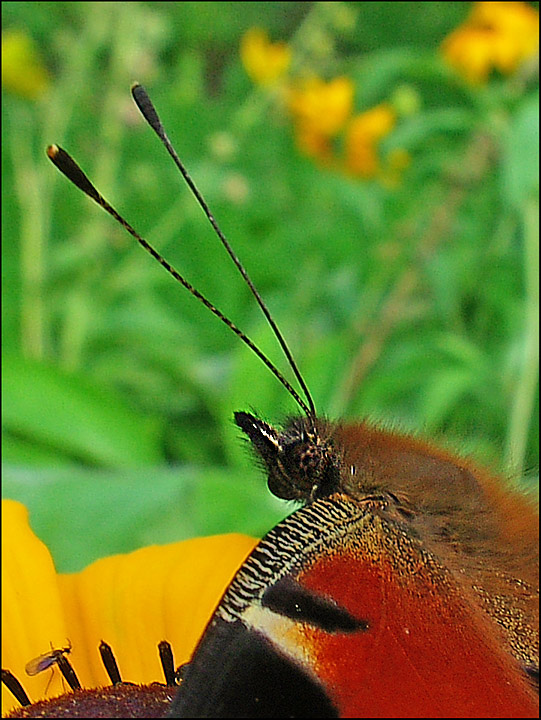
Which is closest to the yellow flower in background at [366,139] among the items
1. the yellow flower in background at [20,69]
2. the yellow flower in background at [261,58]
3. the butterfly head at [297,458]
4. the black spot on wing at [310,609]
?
the yellow flower in background at [261,58]

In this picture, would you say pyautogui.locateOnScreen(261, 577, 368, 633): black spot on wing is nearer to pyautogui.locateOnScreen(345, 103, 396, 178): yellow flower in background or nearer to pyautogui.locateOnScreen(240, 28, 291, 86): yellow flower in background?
pyautogui.locateOnScreen(240, 28, 291, 86): yellow flower in background

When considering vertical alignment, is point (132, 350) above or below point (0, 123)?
below

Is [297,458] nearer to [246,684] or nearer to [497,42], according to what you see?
[246,684]

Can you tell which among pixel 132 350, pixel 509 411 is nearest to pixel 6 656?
pixel 509 411

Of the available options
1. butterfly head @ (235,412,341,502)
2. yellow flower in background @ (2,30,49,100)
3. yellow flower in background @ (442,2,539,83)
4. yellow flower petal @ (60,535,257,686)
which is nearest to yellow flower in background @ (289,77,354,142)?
yellow flower in background @ (442,2,539,83)

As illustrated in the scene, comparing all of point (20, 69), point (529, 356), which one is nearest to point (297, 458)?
point (529, 356)

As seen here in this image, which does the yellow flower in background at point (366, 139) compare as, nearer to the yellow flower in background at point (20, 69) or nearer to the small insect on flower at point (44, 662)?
the yellow flower in background at point (20, 69)

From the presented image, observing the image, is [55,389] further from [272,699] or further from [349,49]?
[349,49]
